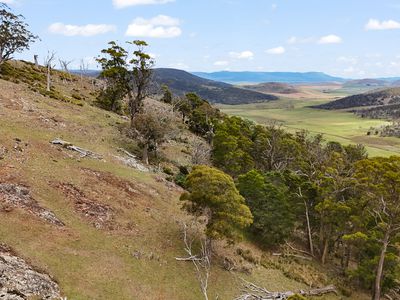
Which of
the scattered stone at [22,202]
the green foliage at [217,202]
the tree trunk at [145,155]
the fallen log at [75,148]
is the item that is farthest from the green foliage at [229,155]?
the scattered stone at [22,202]

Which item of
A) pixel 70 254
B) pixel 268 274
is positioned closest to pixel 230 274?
pixel 268 274

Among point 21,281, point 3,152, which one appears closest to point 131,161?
point 3,152

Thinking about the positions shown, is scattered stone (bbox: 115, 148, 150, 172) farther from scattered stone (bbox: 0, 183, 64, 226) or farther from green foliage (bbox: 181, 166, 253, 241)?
scattered stone (bbox: 0, 183, 64, 226)

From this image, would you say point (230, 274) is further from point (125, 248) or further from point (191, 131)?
point (191, 131)

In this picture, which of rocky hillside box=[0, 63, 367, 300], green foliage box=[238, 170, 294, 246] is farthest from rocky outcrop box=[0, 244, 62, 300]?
green foliage box=[238, 170, 294, 246]

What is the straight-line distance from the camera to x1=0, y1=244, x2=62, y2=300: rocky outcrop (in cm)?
2126

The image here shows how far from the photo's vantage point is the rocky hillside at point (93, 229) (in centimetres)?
2541

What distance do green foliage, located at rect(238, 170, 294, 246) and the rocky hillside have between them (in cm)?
315

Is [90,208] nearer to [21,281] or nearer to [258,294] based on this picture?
[21,281]

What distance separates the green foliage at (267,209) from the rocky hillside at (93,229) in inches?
124

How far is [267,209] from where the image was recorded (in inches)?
1889

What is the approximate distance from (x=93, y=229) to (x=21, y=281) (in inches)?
389

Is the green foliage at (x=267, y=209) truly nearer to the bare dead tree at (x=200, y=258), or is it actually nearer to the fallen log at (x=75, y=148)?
the bare dead tree at (x=200, y=258)

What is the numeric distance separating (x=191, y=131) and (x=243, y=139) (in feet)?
84.7
